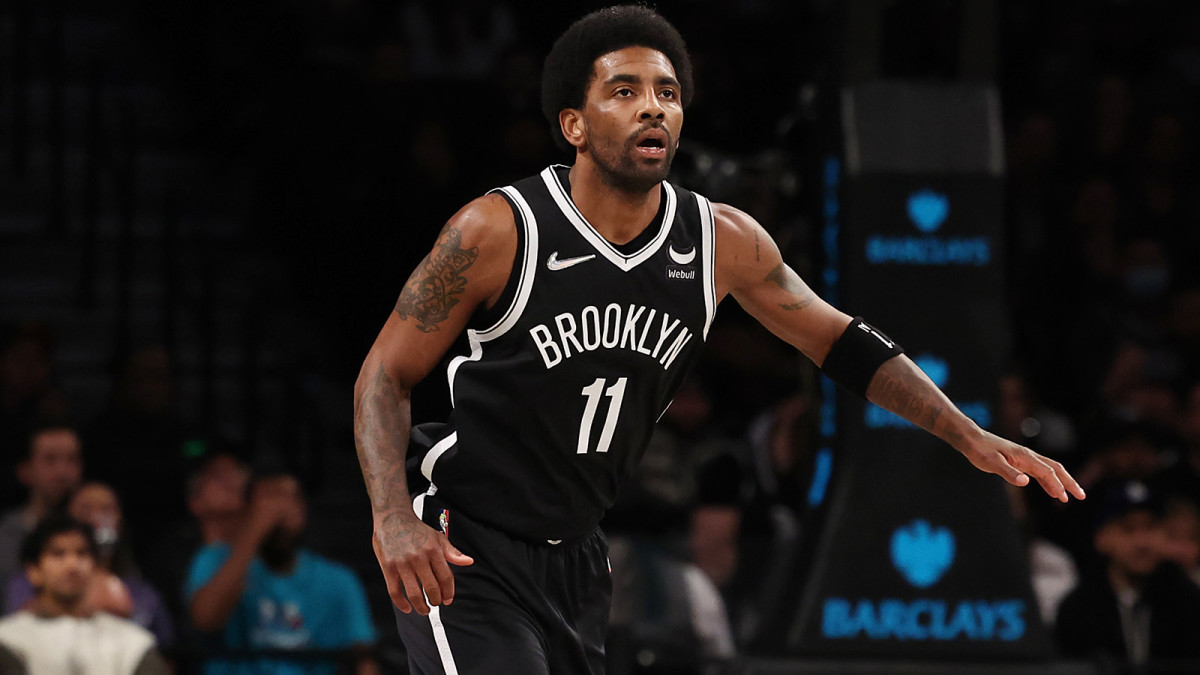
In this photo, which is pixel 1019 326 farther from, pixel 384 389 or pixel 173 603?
pixel 384 389

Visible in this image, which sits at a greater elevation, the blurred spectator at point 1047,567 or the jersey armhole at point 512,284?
the jersey armhole at point 512,284

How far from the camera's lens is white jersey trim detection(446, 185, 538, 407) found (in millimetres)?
3633

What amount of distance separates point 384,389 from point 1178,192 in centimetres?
772

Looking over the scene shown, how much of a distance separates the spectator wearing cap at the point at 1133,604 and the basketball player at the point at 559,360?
144 inches

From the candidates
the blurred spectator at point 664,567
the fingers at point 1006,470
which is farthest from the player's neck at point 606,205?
the blurred spectator at point 664,567

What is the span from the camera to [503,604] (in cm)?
365

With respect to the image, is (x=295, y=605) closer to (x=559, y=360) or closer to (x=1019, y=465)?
(x=559, y=360)

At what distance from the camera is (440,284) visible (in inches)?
141

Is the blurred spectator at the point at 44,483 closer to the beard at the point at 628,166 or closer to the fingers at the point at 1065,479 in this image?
the beard at the point at 628,166

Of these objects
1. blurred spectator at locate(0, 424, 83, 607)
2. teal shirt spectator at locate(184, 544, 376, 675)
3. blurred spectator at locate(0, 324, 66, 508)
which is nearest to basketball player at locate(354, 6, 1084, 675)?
teal shirt spectator at locate(184, 544, 376, 675)

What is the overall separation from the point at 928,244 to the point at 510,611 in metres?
3.66

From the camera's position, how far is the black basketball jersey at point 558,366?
3.66 meters

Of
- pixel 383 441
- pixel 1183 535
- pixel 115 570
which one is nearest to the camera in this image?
pixel 383 441

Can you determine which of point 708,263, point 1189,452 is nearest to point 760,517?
point 1189,452
